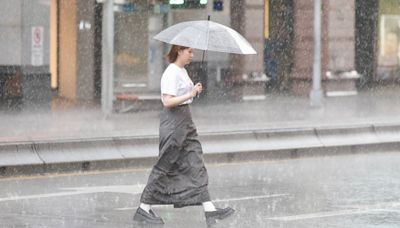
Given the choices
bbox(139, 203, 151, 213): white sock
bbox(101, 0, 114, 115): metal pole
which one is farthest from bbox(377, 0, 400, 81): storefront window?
bbox(139, 203, 151, 213): white sock

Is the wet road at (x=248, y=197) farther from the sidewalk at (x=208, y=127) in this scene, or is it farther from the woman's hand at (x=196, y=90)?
the woman's hand at (x=196, y=90)

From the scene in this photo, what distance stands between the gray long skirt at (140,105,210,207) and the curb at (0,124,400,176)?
13.7 feet

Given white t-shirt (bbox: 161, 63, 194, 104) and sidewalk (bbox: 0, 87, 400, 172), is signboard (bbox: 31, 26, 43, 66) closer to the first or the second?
sidewalk (bbox: 0, 87, 400, 172)

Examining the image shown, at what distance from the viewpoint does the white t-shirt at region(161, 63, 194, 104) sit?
1016 centimetres

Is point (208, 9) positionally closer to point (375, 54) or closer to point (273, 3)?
point (273, 3)

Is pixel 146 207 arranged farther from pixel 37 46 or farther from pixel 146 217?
pixel 37 46

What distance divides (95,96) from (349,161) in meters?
12.3

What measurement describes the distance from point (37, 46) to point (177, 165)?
44.8 ft

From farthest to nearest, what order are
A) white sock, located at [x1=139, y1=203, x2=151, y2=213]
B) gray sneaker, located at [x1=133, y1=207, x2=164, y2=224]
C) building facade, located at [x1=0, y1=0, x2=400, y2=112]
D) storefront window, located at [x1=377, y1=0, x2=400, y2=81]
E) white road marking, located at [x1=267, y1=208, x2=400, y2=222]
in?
storefront window, located at [x1=377, y1=0, x2=400, y2=81] < building facade, located at [x1=0, y1=0, x2=400, y2=112] < white road marking, located at [x1=267, y1=208, x2=400, y2=222] < white sock, located at [x1=139, y1=203, x2=151, y2=213] < gray sneaker, located at [x1=133, y1=207, x2=164, y2=224]

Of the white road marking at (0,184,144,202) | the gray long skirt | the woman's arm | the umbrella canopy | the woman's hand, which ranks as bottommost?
the white road marking at (0,184,144,202)

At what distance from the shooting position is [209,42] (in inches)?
395

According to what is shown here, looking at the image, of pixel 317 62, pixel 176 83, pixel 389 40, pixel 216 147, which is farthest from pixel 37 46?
pixel 176 83

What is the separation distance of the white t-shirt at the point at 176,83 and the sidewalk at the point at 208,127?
4250 millimetres

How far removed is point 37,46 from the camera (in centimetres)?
2341
